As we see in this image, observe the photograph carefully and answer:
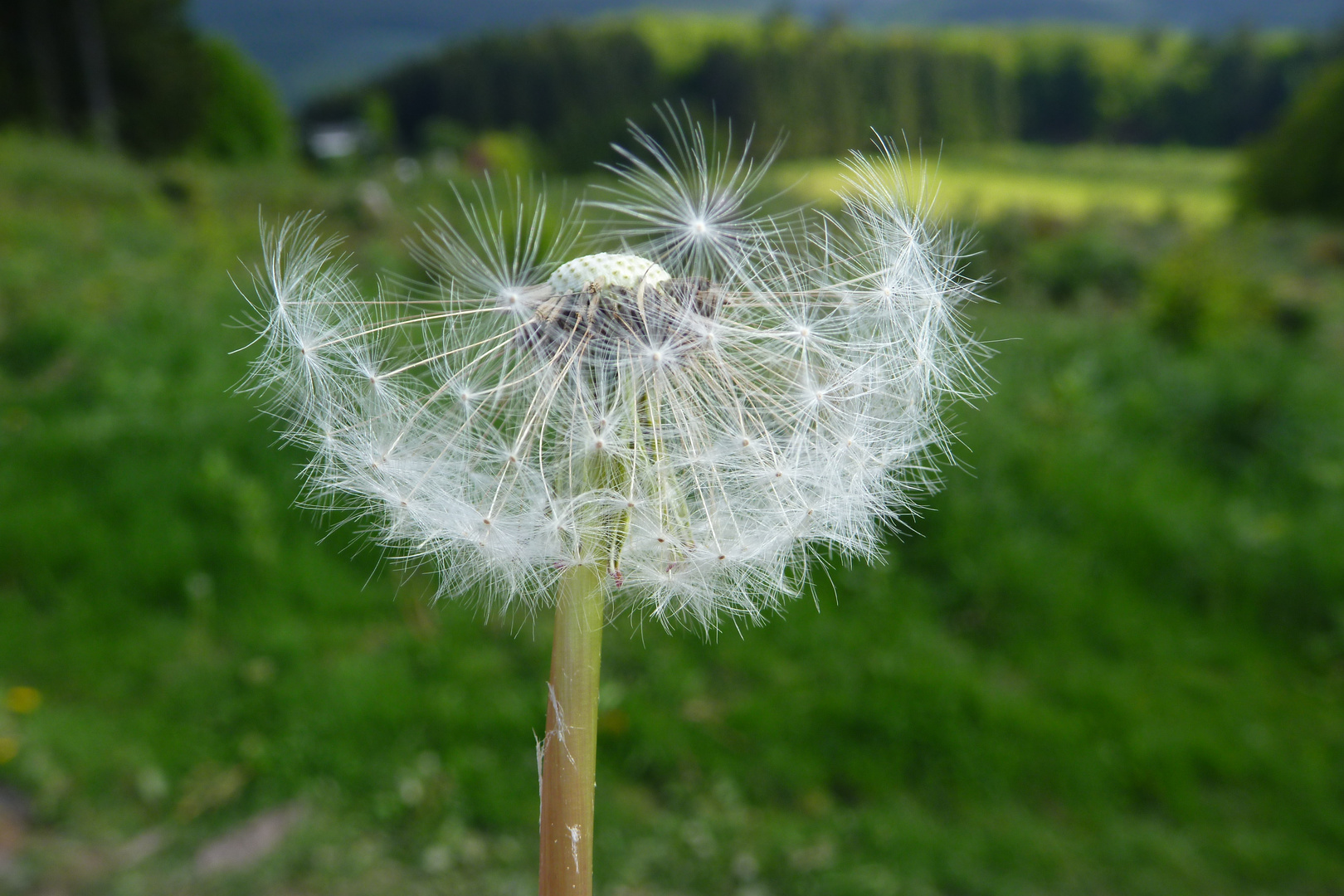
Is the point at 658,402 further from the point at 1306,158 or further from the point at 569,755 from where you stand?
the point at 1306,158

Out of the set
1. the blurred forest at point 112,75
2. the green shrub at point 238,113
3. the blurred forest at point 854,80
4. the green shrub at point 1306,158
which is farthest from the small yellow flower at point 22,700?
the green shrub at point 238,113

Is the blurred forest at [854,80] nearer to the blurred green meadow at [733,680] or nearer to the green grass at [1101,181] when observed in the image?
the green grass at [1101,181]

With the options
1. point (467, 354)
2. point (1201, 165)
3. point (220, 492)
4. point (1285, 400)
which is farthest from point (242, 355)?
point (1201, 165)

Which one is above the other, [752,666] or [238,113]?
[238,113]

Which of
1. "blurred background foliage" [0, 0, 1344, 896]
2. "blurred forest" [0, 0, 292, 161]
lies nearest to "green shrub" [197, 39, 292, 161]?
"blurred forest" [0, 0, 292, 161]

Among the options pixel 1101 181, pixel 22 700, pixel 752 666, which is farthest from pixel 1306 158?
pixel 22 700

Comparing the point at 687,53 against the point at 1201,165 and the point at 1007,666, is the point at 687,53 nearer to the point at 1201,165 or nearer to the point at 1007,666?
the point at 1201,165
